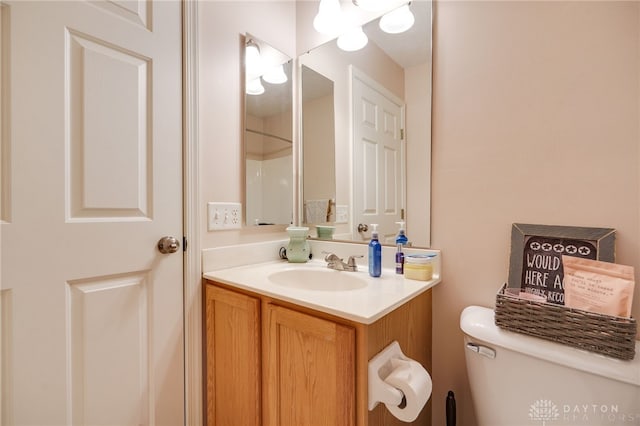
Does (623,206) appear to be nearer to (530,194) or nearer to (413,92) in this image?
(530,194)

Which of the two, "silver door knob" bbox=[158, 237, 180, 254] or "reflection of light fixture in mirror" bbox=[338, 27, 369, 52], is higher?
"reflection of light fixture in mirror" bbox=[338, 27, 369, 52]

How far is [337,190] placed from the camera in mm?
1476

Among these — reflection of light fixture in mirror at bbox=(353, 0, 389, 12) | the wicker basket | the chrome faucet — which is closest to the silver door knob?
the chrome faucet

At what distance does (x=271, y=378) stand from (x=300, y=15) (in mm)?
1720

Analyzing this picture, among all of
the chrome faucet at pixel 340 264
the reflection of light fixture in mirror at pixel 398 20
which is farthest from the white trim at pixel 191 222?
the reflection of light fixture in mirror at pixel 398 20

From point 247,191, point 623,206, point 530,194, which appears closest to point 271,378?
point 247,191

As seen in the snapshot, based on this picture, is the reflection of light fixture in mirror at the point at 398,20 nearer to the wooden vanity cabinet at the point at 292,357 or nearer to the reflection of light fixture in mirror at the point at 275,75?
the reflection of light fixture in mirror at the point at 275,75

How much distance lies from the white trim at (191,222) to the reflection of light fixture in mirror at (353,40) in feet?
2.15

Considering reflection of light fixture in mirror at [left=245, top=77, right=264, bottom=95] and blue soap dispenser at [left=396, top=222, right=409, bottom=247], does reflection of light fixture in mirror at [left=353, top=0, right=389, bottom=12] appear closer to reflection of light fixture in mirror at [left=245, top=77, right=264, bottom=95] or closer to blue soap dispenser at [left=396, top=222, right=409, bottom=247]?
reflection of light fixture in mirror at [left=245, top=77, right=264, bottom=95]

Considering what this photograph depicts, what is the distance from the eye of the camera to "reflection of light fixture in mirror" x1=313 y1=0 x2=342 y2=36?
1.35 meters

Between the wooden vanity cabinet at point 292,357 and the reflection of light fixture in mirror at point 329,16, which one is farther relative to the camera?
the reflection of light fixture in mirror at point 329,16

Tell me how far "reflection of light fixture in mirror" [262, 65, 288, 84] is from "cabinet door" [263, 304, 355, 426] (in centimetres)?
111

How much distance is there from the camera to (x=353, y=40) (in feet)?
4.51

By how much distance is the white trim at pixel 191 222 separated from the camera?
112 centimetres
